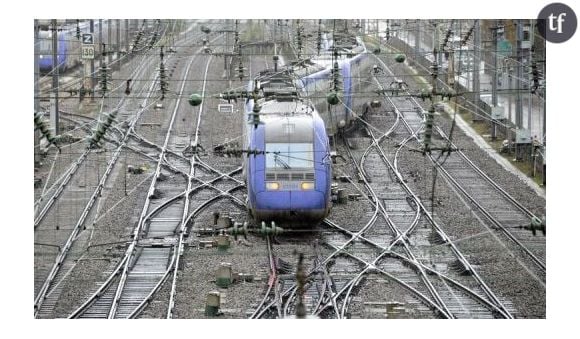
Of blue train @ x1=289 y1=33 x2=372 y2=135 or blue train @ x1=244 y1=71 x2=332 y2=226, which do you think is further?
blue train @ x1=289 y1=33 x2=372 y2=135

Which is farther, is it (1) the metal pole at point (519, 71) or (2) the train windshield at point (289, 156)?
(1) the metal pole at point (519, 71)

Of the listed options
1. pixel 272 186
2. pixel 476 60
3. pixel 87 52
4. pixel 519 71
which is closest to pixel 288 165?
pixel 272 186

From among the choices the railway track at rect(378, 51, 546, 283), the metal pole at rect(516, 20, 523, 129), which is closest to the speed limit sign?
the railway track at rect(378, 51, 546, 283)

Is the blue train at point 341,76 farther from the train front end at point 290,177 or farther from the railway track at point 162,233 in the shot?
the train front end at point 290,177
